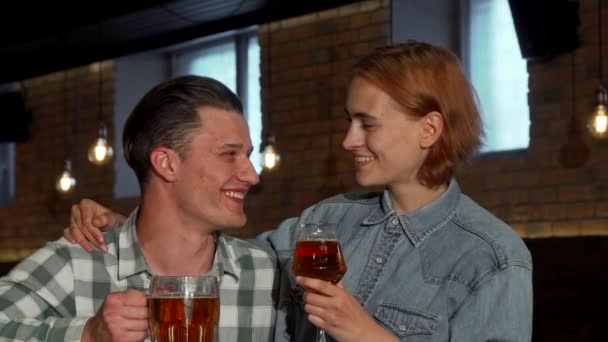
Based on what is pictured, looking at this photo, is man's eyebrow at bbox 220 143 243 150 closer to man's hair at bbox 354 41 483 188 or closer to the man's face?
the man's face

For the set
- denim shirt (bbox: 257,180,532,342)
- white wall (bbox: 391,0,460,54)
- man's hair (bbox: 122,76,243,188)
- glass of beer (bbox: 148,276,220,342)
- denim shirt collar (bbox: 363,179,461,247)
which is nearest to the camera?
glass of beer (bbox: 148,276,220,342)

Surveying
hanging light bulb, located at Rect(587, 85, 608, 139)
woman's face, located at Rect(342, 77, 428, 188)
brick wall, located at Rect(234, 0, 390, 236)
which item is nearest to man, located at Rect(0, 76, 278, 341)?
woman's face, located at Rect(342, 77, 428, 188)

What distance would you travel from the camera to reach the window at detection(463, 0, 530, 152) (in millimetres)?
5914

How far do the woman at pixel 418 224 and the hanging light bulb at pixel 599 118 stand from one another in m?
2.85

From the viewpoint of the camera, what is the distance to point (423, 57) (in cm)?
237

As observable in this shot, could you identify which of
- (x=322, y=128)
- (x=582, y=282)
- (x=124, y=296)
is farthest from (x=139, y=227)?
(x=322, y=128)

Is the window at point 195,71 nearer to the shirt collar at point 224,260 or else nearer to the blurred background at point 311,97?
the blurred background at point 311,97

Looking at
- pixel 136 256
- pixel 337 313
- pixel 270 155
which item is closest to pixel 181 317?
pixel 337 313

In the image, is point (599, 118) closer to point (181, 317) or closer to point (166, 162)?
point (166, 162)

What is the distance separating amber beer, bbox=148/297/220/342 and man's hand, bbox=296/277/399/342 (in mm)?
266

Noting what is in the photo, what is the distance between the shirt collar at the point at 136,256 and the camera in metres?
2.38

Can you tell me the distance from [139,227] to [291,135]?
14.8ft

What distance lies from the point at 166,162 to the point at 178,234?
18 centimetres

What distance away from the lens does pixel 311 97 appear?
6.81m
